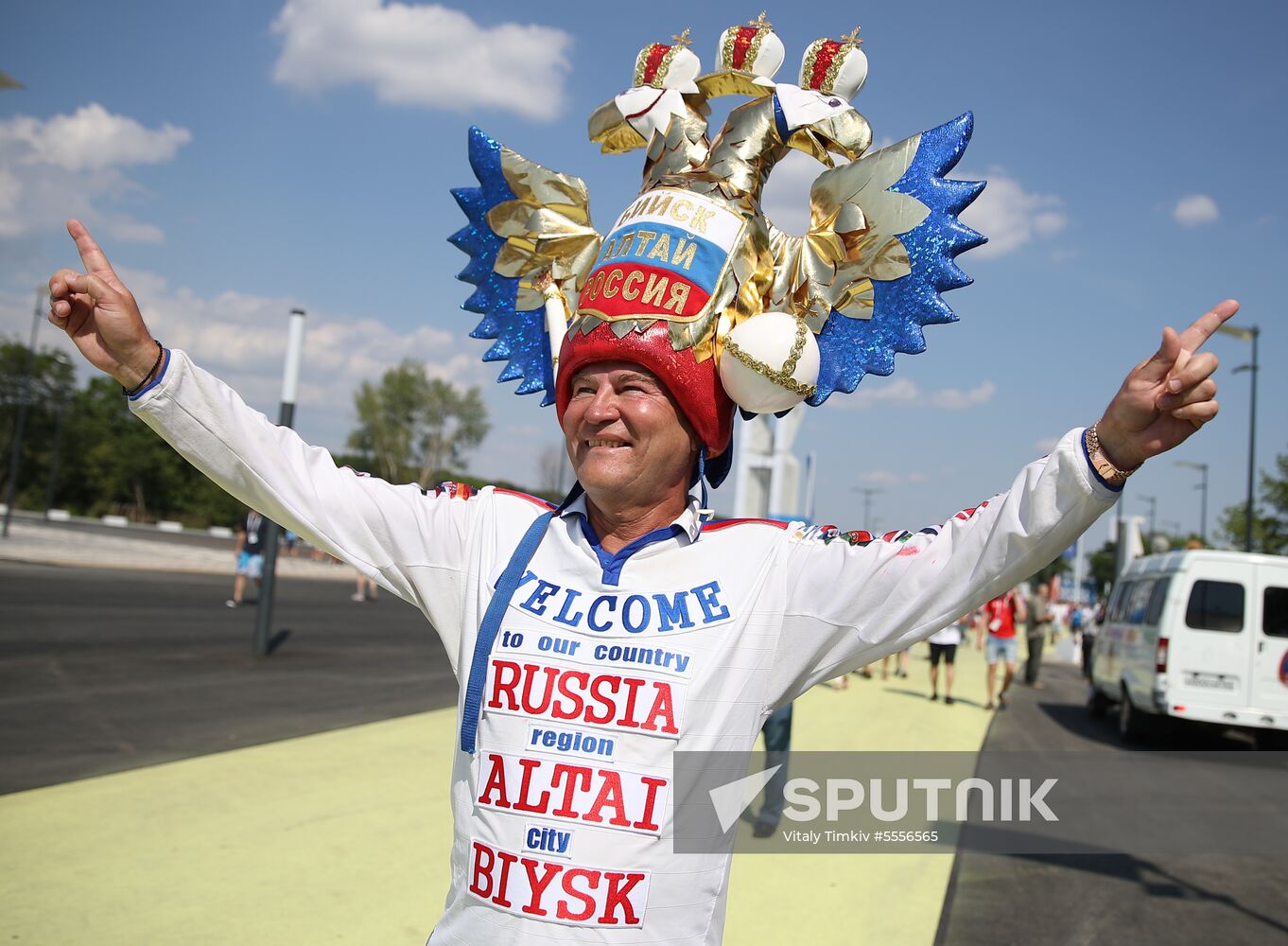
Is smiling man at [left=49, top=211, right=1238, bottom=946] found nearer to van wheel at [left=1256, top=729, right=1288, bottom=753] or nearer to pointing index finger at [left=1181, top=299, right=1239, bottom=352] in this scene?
pointing index finger at [left=1181, top=299, right=1239, bottom=352]

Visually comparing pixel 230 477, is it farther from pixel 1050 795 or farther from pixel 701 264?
pixel 1050 795

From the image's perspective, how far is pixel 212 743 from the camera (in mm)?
7449

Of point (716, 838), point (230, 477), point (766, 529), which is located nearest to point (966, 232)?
point (766, 529)

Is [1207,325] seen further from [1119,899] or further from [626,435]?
[1119,899]

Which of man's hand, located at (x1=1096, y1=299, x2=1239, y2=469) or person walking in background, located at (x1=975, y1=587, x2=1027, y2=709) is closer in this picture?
man's hand, located at (x1=1096, y1=299, x2=1239, y2=469)

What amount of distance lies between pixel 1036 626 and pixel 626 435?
53.2 ft

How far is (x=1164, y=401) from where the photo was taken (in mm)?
1745

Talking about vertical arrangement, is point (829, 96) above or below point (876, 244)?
above

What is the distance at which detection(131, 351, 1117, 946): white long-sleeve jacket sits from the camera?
2049 mm

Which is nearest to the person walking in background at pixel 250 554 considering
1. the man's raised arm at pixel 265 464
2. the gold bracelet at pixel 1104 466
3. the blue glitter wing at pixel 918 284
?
the man's raised arm at pixel 265 464

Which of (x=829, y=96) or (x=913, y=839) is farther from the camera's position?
(x=913, y=839)

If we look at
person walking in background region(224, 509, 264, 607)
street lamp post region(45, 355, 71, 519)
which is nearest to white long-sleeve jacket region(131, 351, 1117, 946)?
person walking in background region(224, 509, 264, 607)

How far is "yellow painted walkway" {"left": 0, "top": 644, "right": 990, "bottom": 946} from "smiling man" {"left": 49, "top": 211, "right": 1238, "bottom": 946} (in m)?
2.67

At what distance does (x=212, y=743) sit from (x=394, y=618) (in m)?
12.5
